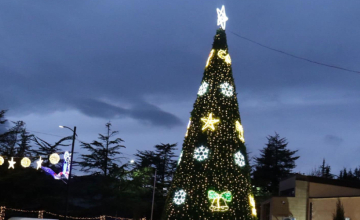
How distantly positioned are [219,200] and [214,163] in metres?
1.58

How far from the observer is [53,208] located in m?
38.4

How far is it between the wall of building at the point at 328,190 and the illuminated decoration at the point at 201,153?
993cm

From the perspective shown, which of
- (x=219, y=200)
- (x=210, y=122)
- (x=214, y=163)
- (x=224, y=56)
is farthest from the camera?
(x=224, y=56)

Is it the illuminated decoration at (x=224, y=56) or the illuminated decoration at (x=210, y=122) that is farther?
the illuminated decoration at (x=224, y=56)

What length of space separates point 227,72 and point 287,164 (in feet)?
115

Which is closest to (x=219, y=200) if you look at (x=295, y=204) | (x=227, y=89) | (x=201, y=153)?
(x=201, y=153)

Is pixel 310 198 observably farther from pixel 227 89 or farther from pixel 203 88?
pixel 203 88

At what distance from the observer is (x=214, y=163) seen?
1756 centimetres

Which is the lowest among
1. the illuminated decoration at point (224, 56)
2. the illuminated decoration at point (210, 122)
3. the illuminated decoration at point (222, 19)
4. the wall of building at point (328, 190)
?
the wall of building at point (328, 190)

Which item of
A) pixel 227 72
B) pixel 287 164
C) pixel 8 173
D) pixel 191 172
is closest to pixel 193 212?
pixel 191 172

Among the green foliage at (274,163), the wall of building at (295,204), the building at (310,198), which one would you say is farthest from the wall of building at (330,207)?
the green foliage at (274,163)

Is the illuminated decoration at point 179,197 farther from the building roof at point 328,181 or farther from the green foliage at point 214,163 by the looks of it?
the building roof at point 328,181

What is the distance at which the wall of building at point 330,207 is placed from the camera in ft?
71.1

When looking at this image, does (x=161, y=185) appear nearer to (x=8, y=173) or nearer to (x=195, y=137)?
(x=8, y=173)
